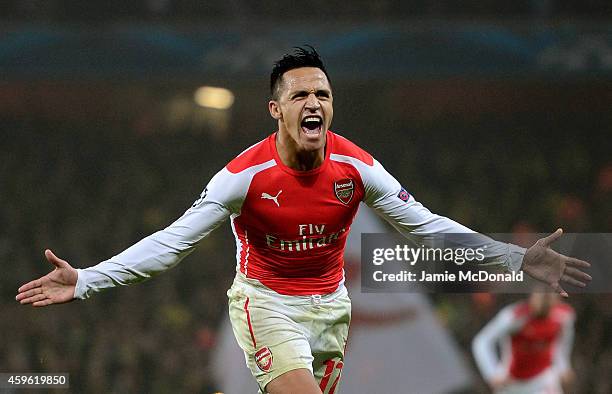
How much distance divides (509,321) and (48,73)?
663 cm

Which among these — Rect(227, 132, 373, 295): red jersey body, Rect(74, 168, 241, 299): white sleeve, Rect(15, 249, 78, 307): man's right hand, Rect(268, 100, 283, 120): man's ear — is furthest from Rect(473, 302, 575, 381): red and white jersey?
Rect(15, 249, 78, 307): man's right hand

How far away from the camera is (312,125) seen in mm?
4406

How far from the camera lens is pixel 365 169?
449 cm

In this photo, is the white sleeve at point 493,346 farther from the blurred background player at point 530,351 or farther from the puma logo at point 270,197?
the puma logo at point 270,197

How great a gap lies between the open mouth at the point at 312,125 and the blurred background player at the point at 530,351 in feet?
13.5

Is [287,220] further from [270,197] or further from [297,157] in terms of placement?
[297,157]

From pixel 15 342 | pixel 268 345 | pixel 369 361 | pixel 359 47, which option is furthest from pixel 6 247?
pixel 268 345

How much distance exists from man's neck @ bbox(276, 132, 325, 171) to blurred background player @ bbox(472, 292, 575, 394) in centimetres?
403

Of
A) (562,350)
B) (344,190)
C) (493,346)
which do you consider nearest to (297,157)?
(344,190)

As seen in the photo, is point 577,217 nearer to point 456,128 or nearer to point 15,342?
point 456,128

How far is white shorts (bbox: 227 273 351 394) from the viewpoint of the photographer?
14.3ft

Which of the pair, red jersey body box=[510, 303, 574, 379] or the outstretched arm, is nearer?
the outstretched arm

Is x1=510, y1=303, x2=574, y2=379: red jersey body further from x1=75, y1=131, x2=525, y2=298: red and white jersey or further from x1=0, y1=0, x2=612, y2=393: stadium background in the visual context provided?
x1=75, y1=131, x2=525, y2=298: red and white jersey

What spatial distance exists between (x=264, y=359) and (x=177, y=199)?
864cm
